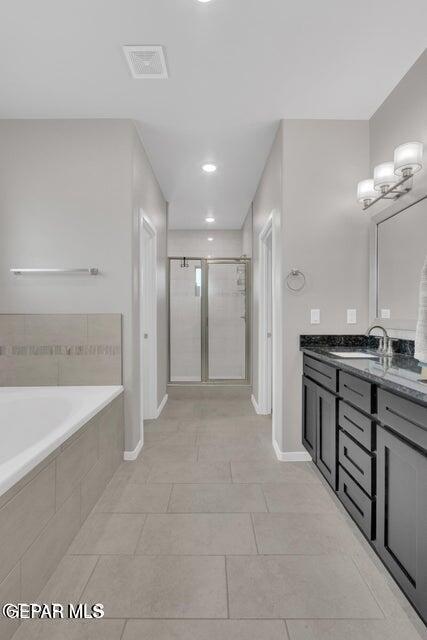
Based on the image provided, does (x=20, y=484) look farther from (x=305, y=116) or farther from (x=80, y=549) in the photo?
(x=305, y=116)

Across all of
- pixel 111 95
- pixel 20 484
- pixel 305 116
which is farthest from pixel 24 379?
pixel 305 116

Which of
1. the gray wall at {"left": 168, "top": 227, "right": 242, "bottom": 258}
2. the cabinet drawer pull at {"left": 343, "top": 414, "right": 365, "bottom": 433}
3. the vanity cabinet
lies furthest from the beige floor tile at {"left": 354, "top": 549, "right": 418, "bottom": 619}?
the gray wall at {"left": 168, "top": 227, "right": 242, "bottom": 258}

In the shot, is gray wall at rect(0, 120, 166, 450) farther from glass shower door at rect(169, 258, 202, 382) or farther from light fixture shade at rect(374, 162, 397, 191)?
glass shower door at rect(169, 258, 202, 382)

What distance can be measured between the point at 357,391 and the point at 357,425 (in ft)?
0.56

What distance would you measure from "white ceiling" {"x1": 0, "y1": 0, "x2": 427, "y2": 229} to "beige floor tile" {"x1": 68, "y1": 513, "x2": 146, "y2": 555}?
8.94 ft

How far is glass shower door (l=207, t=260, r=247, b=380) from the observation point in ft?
17.7

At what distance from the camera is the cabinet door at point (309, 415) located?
98.0 inches

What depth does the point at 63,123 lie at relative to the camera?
2814 mm

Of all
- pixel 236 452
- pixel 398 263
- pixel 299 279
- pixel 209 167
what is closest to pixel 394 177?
pixel 398 263

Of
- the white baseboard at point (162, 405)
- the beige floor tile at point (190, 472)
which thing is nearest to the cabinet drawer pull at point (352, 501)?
the beige floor tile at point (190, 472)

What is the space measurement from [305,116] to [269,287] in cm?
174

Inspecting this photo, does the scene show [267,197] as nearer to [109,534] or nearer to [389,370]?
[389,370]

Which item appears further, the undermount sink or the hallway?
the undermount sink

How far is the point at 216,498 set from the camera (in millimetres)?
2250
